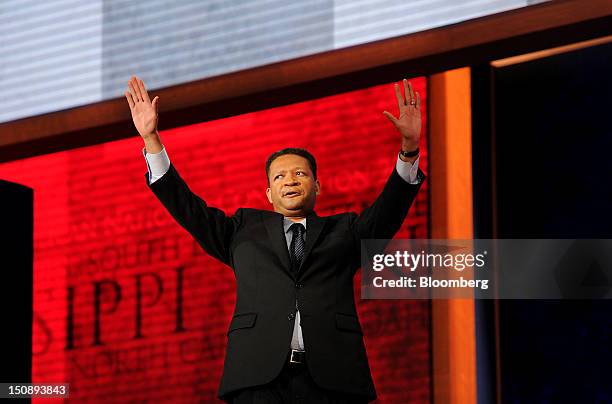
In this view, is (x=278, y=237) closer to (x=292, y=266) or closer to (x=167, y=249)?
(x=292, y=266)

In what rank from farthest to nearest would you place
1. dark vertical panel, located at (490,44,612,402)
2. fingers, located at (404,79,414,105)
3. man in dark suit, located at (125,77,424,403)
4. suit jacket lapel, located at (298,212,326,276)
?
dark vertical panel, located at (490,44,612,402)
fingers, located at (404,79,414,105)
suit jacket lapel, located at (298,212,326,276)
man in dark suit, located at (125,77,424,403)

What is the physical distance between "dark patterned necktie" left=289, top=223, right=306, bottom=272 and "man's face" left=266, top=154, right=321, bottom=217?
0.05 m

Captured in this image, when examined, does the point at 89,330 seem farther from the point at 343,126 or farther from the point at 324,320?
the point at 324,320

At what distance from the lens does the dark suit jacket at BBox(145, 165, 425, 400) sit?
264cm

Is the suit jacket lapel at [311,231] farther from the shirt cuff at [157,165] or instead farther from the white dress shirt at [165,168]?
the shirt cuff at [157,165]

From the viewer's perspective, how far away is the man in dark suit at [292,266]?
2.63 metres

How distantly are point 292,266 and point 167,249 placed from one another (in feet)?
4.23

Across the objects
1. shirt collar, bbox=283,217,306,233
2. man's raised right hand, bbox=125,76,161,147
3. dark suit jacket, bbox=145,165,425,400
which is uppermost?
man's raised right hand, bbox=125,76,161,147

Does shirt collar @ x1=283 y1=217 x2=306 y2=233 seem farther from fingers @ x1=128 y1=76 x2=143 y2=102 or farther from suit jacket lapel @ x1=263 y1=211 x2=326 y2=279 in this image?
fingers @ x1=128 y1=76 x2=143 y2=102

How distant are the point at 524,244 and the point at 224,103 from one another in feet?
3.14

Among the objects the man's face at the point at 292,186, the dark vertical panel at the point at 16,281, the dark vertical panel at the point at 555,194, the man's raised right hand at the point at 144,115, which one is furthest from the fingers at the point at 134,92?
the dark vertical panel at the point at 555,194

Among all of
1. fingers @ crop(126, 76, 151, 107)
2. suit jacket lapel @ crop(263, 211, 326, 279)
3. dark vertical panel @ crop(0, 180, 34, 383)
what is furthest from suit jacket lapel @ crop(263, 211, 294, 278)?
dark vertical panel @ crop(0, 180, 34, 383)

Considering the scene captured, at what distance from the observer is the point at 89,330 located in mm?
4020

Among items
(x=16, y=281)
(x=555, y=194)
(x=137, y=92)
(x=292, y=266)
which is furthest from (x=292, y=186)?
(x=555, y=194)
